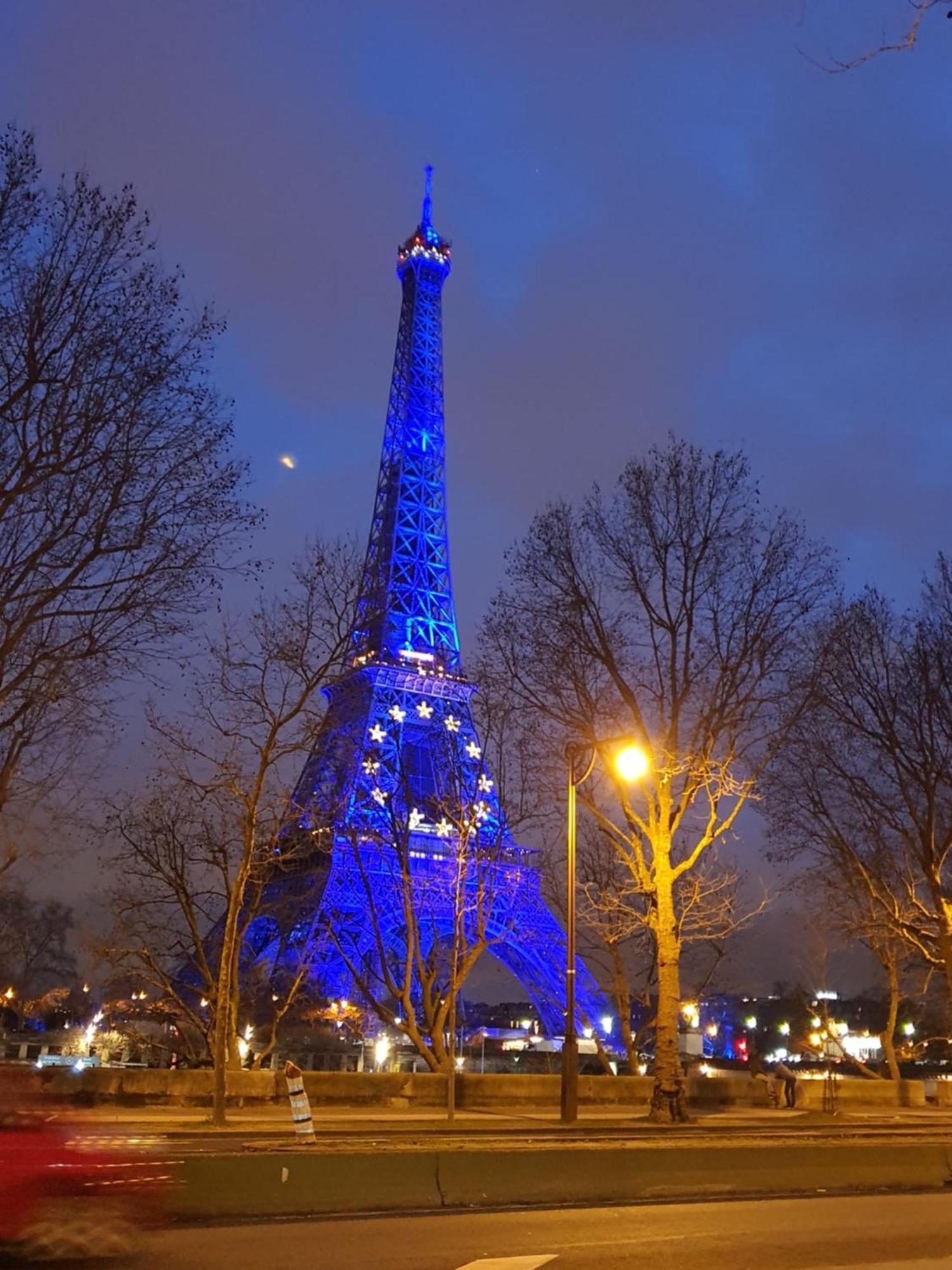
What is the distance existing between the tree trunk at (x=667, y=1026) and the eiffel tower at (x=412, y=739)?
7.37 meters

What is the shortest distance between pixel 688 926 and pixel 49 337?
1686 centimetres

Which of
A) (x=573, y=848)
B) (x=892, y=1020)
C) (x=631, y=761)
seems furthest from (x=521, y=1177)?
(x=892, y=1020)

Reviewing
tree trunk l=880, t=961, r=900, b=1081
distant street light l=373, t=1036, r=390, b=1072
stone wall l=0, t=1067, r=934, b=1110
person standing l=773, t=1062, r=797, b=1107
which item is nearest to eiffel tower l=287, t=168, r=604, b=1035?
distant street light l=373, t=1036, r=390, b=1072

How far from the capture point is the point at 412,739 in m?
58.3

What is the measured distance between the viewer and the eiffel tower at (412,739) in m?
31.5

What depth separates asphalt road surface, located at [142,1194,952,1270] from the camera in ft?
26.8

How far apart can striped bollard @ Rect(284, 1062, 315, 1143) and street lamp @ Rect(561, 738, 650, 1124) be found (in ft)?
22.3

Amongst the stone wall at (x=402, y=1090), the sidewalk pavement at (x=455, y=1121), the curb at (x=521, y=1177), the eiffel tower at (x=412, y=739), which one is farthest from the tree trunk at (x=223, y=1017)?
the curb at (x=521, y=1177)

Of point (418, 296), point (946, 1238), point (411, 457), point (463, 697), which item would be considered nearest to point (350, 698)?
point (946, 1238)

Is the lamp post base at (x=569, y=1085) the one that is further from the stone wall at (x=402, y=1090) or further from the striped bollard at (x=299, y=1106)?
the striped bollard at (x=299, y=1106)

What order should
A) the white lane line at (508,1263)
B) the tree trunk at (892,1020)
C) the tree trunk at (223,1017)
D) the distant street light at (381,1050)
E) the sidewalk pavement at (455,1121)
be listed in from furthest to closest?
the distant street light at (381,1050), the tree trunk at (892,1020), the tree trunk at (223,1017), the sidewalk pavement at (455,1121), the white lane line at (508,1263)

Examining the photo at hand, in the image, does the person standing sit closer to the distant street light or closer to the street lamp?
the street lamp

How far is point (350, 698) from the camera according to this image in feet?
100

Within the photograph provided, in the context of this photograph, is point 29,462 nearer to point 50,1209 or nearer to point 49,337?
point 49,337
